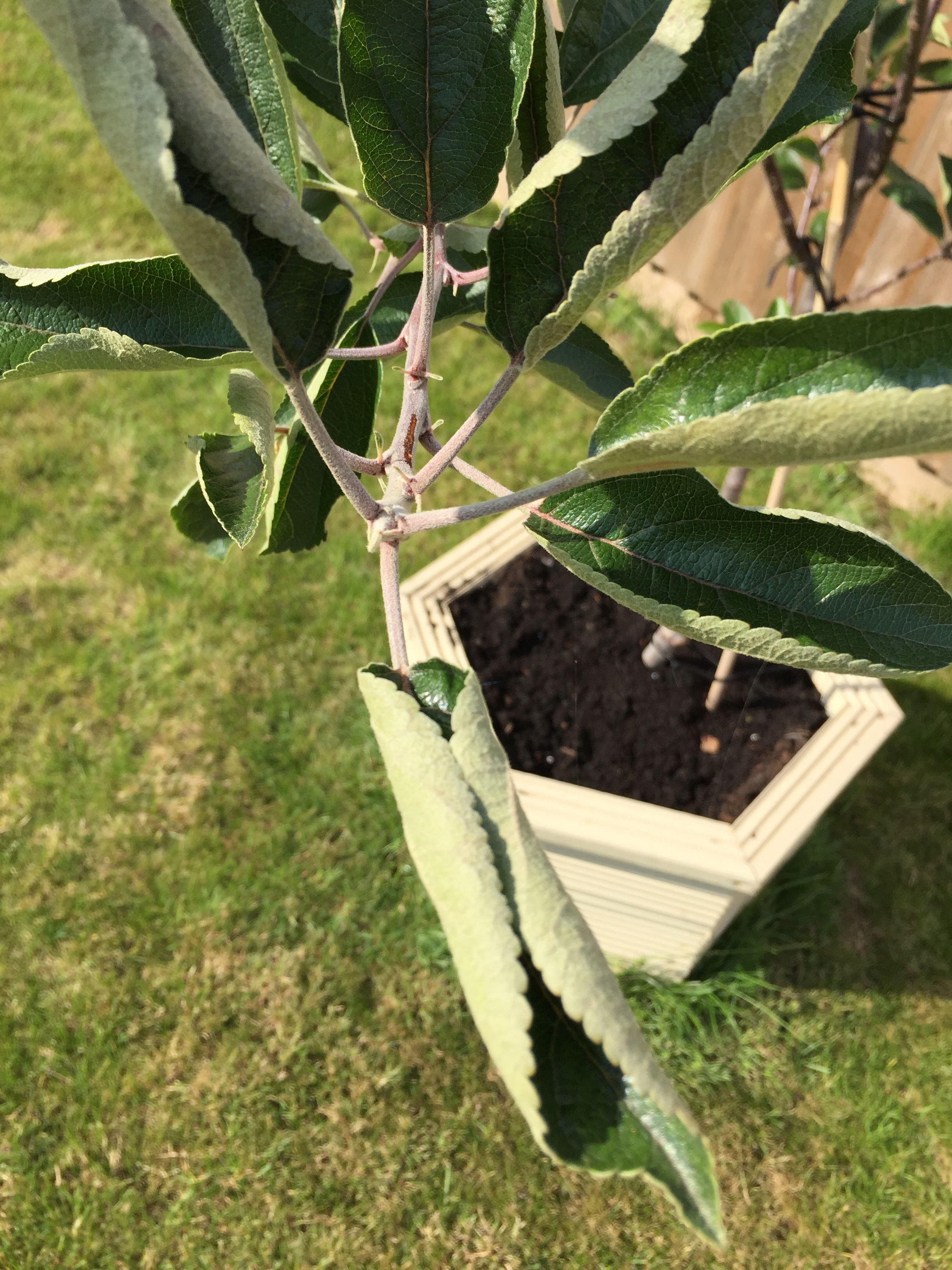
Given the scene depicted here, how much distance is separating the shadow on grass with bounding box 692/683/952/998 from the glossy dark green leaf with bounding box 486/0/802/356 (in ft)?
5.67

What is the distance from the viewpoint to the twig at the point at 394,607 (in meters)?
0.71

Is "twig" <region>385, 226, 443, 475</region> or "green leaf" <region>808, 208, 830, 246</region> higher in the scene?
"twig" <region>385, 226, 443, 475</region>

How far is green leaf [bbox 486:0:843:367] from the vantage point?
425 millimetres

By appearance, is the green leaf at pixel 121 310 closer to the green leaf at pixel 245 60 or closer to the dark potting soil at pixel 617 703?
the green leaf at pixel 245 60

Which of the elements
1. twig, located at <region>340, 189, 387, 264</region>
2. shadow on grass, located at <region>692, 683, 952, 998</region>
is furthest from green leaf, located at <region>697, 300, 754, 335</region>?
shadow on grass, located at <region>692, 683, 952, 998</region>

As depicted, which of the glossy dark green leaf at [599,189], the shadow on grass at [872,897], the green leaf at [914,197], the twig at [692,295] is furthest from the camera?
the twig at [692,295]

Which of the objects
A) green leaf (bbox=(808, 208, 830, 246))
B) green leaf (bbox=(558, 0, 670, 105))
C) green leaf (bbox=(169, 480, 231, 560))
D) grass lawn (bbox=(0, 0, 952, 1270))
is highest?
green leaf (bbox=(558, 0, 670, 105))

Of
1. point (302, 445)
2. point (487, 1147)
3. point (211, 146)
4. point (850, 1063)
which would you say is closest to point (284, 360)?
point (211, 146)

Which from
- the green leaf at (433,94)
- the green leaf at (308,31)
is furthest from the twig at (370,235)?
the green leaf at (433,94)

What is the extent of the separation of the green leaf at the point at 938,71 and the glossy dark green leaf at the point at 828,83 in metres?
1.10

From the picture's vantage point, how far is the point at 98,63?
0.35 metres

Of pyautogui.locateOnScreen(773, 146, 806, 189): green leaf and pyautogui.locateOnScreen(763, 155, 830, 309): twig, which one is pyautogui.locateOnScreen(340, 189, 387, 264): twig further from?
pyautogui.locateOnScreen(773, 146, 806, 189): green leaf

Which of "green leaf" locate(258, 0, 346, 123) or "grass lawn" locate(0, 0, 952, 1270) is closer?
"green leaf" locate(258, 0, 346, 123)

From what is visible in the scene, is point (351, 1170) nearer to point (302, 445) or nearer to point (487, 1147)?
point (487, 1147)
